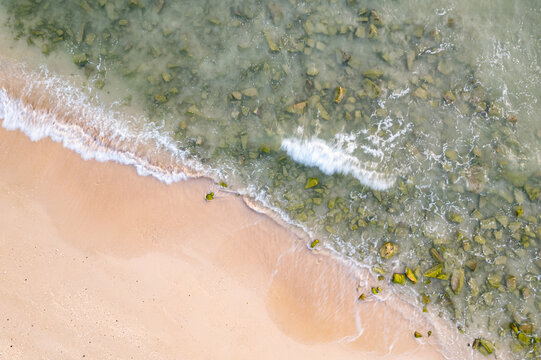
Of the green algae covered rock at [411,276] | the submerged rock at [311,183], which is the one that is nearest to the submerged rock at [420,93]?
the submerged rock at [311,183]

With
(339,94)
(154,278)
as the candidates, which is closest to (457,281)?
(339,94)

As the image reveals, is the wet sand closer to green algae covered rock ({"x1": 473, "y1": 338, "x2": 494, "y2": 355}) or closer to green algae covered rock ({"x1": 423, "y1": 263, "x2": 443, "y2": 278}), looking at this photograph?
green algae covered rock ({"x1": 473, "y1": 338, "x2": 494, "y2": 355})

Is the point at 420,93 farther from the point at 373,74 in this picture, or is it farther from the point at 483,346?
the point at 483,346

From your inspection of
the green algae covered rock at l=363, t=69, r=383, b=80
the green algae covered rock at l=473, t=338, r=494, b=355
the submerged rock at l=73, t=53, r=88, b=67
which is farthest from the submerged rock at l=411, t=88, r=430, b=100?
the submerged rock at l=73, t=53, r=88, b=67

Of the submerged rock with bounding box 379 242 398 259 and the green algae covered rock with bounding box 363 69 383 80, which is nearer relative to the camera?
the submerged rock with bounding box 379 242 398 259

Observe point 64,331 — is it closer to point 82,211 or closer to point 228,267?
point 82,211

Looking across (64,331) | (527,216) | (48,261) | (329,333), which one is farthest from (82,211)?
(527,216)
